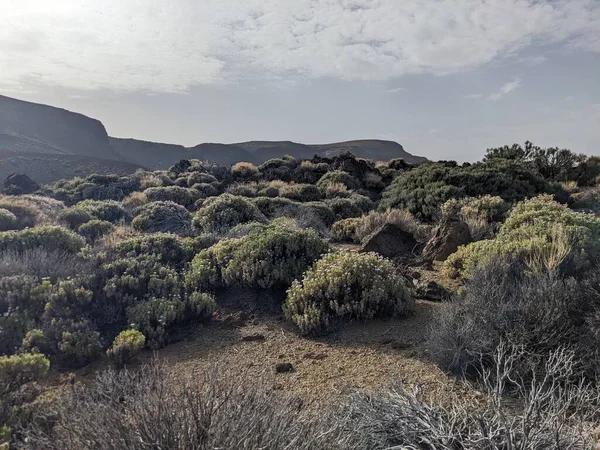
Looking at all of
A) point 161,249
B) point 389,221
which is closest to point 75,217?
point 161,249

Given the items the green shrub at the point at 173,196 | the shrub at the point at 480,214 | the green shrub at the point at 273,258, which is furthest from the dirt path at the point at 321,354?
the green shrub at the point at 173,196

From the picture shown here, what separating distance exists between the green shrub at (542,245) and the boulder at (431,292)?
36 cm

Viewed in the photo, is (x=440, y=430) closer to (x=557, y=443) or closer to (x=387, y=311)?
(x=557, y=443)

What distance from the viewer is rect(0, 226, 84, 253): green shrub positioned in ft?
25.9

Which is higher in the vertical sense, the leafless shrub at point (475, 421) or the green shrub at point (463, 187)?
the green shrub at point (463, 187)

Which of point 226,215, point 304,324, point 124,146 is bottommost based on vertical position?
point 304,324

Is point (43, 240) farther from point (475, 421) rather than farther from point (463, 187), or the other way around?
point (463, 187)

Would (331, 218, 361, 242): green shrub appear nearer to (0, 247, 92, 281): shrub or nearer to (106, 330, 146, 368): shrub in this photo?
(0, 247, 92, 281): shrub

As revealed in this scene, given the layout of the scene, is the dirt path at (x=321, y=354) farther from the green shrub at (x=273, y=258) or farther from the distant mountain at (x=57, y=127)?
the distant mountain at (x=57, y=127)

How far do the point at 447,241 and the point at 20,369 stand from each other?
6055 millimetres

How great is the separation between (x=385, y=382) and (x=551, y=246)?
3.28 m

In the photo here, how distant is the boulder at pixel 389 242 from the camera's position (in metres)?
7.94

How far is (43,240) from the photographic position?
8.11 metres

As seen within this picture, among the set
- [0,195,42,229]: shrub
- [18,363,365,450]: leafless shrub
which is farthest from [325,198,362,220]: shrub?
[18,363,365,450]: leafless shrub
